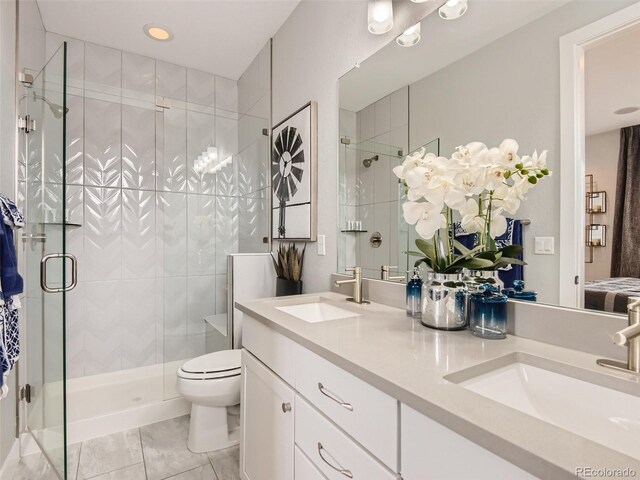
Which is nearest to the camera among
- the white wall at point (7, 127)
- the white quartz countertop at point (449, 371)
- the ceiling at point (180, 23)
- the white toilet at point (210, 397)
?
the white quartz countertop at point (449, 371)

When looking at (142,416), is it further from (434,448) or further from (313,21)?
(313,21)

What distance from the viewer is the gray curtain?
0.75 m

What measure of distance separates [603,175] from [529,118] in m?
0.27

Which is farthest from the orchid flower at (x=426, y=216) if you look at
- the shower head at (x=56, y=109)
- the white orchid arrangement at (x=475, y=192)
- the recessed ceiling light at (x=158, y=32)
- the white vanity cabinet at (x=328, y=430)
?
the recessed ceiling light at (x=158, y=32)

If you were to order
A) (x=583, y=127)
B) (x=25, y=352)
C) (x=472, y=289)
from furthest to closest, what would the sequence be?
(x=25, y=352) → (x=472, y=289) → (x=583, y=127)

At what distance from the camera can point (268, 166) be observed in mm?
2547

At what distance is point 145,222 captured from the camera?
278cm

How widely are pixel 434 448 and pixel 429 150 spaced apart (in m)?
1.03

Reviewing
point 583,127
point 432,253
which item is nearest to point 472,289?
point 432,253

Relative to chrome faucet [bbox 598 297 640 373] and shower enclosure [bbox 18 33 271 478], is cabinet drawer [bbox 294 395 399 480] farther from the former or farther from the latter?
shower enclosure [bbox 18 33 271 478]

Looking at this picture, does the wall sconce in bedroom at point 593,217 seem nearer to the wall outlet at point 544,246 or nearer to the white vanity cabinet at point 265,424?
the wall outlet at point 544,246

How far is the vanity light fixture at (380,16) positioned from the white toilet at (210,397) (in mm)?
1853

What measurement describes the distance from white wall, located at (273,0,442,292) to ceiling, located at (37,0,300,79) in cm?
24

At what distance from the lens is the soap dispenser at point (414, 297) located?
1.22 metres
